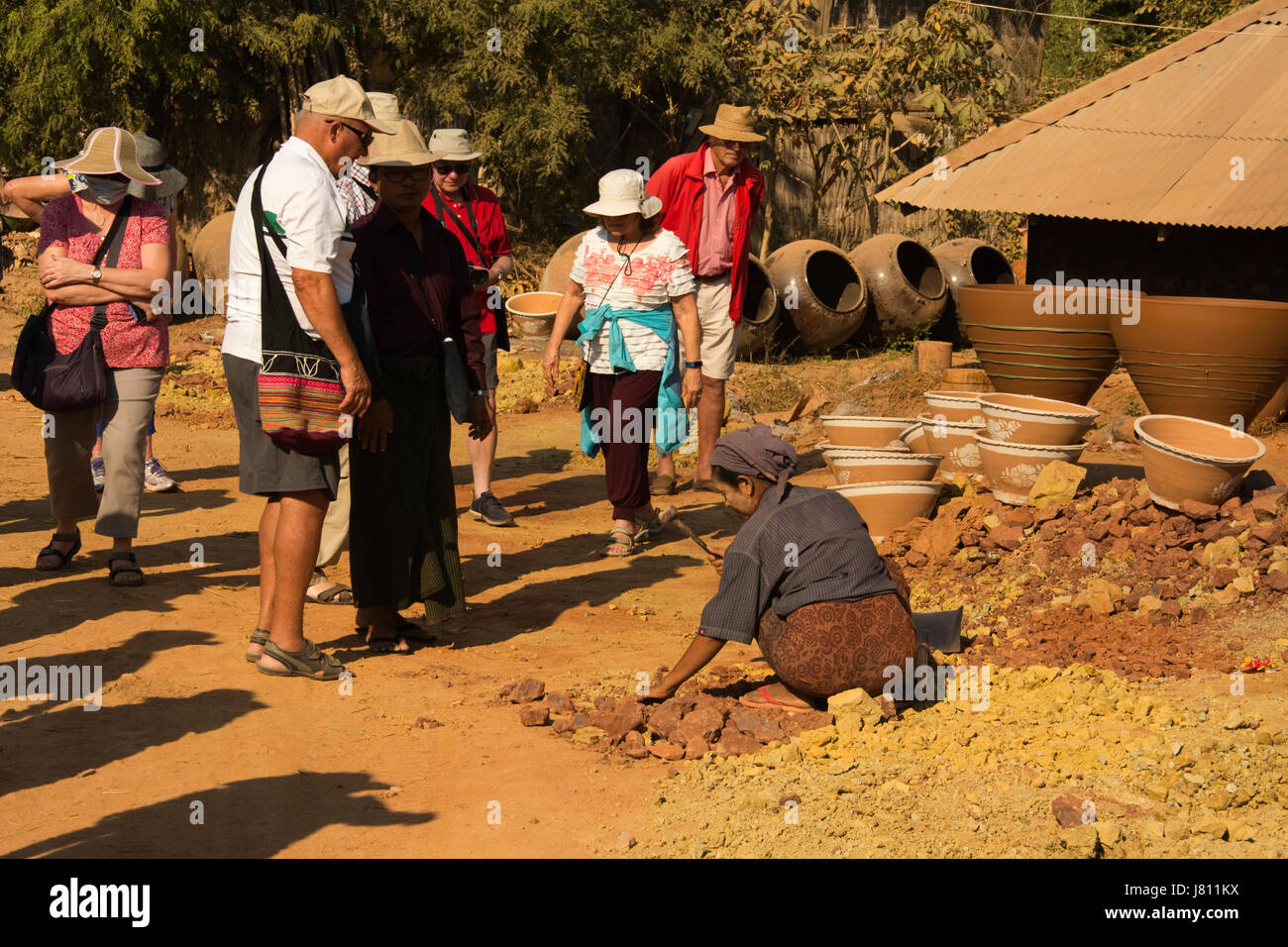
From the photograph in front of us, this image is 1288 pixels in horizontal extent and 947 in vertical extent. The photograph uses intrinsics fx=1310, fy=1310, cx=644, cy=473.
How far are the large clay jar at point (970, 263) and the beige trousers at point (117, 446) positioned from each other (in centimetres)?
1044

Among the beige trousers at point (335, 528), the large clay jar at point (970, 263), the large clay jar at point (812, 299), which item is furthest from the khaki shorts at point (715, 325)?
the large clay jar at point (970, 263)

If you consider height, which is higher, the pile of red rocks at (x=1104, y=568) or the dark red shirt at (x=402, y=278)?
the dark red shirt at (x=402, y=278)

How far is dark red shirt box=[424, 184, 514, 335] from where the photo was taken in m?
7.33

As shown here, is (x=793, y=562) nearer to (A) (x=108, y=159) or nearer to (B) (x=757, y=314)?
(A) (x=108, y=159)

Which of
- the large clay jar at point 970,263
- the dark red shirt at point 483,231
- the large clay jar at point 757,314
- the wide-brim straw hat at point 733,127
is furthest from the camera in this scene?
the large clay jar at point 970,263

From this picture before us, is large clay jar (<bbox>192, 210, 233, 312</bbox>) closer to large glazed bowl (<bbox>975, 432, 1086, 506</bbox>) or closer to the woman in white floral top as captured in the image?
the woman in white floral top

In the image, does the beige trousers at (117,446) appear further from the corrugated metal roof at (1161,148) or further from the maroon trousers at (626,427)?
the corrugated metal roof at (1161,148)

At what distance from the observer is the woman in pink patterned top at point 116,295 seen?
5711 millimetres

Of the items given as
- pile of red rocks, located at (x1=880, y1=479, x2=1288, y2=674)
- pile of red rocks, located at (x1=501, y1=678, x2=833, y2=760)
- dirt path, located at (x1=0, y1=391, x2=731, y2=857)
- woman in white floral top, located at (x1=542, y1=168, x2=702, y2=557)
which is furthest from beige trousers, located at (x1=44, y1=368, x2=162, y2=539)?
pile of red rocks, located at (x1=880, y1=479, x2=1288, y2=674)

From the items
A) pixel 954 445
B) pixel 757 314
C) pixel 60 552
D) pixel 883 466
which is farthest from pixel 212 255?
pixel 883 466

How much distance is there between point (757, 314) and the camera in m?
13.4

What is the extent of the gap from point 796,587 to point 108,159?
11.7ft

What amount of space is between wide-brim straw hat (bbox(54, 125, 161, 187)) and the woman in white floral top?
2.21 m

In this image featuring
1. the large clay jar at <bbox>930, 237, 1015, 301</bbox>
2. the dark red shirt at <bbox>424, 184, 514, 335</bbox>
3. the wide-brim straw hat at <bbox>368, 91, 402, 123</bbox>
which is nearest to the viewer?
the wide-brim straw hat at <bbox>368, 91, 402, 123</bbox>
